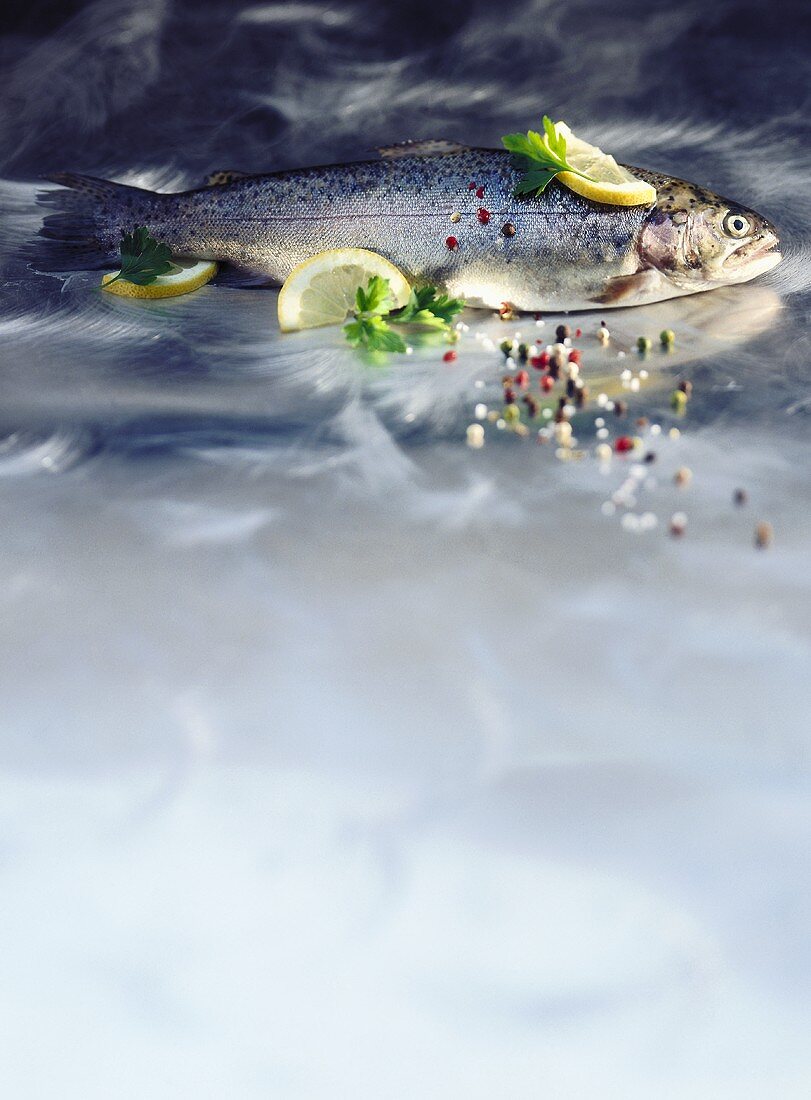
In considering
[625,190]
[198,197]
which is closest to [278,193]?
[198,197]

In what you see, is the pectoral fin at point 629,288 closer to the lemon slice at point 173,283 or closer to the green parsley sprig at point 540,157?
the green parsley sprig at point 540,157

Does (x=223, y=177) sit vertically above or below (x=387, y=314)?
above

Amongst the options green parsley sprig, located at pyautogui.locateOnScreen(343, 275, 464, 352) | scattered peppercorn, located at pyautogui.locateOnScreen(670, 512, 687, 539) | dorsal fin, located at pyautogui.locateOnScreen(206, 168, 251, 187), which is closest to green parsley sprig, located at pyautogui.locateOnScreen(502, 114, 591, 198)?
green parsley sprig, located at pyautogui.locateOnScreen(343, 275, 464, 352)

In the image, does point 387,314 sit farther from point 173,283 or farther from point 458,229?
point 173,283

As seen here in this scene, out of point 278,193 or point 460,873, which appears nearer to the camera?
point 460,873

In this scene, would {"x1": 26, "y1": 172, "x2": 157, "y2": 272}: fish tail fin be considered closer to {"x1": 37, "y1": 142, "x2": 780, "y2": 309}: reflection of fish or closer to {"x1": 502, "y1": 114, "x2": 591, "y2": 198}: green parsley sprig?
{"x1": 37, "y1": 142, "x2": 780, "y2": 309}: reflection of fish

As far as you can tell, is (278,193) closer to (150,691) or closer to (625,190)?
(625,190)

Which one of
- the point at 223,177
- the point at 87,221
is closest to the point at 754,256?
the point at 223,177
